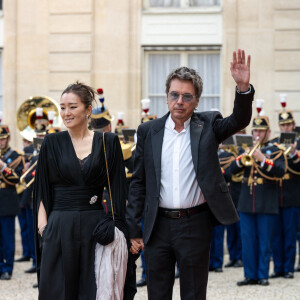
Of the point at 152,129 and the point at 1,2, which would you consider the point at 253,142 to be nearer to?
the point at 152,129

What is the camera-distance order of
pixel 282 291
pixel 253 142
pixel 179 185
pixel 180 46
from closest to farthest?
pixel 179 185 → pixel 282 291 → pixel 253 142 → pixel 180 46

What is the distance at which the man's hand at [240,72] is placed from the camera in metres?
5.18

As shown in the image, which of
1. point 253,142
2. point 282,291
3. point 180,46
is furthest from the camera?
point 180,46

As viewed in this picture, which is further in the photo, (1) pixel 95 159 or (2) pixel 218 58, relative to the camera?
(2) pixel 218 58

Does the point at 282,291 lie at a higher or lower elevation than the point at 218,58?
lower

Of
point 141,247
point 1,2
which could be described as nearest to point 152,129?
point 141,247

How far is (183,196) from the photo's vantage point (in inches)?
212

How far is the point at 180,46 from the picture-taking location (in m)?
15.0

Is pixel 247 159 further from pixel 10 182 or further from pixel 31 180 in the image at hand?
pixel 10 182

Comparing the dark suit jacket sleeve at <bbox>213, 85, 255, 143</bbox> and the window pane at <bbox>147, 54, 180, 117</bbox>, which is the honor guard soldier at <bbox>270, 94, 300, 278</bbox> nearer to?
the window pane at <bbox>147, 54, 180, 117</bbox>

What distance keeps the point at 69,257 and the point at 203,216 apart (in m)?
0.99

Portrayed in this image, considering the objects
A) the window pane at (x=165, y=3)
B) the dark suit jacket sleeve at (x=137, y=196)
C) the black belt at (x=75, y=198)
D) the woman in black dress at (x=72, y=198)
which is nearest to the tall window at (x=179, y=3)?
the window pane at (x=165, y=3)

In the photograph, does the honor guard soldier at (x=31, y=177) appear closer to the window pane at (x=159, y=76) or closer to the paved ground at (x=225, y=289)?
the paved ground at (x=225, y=289)

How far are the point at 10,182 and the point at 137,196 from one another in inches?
229
